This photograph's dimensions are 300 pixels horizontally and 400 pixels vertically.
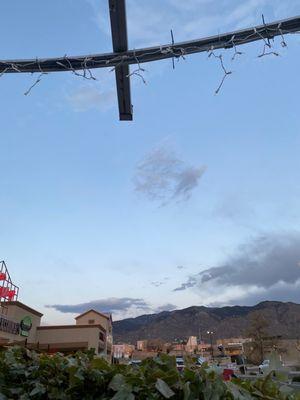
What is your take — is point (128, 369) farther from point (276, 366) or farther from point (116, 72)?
point (116, 72)

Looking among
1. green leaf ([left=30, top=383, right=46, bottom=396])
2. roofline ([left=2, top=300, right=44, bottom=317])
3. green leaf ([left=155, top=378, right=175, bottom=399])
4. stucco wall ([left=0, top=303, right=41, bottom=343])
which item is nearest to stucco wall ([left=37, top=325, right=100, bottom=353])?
roofline ([left=2, top=300, right=44, bottom=317])

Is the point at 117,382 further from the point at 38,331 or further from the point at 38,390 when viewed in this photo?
the point at 38,331

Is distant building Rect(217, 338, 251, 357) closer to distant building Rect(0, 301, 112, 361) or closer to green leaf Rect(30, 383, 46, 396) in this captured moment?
distant building Rect(0, 301, 112, 361)

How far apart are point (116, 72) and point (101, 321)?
8434cm

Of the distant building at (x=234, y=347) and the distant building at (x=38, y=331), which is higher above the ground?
the distant building at (x=234, y=347)

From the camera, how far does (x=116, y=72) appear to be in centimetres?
339

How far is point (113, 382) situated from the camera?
7.57 ft

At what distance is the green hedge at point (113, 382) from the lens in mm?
2117

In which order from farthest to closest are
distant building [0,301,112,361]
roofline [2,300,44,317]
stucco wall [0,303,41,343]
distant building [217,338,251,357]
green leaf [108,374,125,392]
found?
distant building [217,338,251,357] → roofline [2,300,44,317] → distant building [0,301,112,361] → stucco wall [0,303,41,343] → green leaf [108,374,125,392]

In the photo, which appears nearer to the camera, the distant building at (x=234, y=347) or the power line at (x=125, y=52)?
the power line at (x=125, y=52)

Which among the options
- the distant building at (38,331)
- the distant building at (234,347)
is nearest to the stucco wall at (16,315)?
the distant building at (38,331)

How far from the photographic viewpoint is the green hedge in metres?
2.12

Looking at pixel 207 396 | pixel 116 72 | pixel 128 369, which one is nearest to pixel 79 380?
pixel 128 369

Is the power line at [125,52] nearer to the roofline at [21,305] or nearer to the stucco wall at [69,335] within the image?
the roofline at [21,305]
